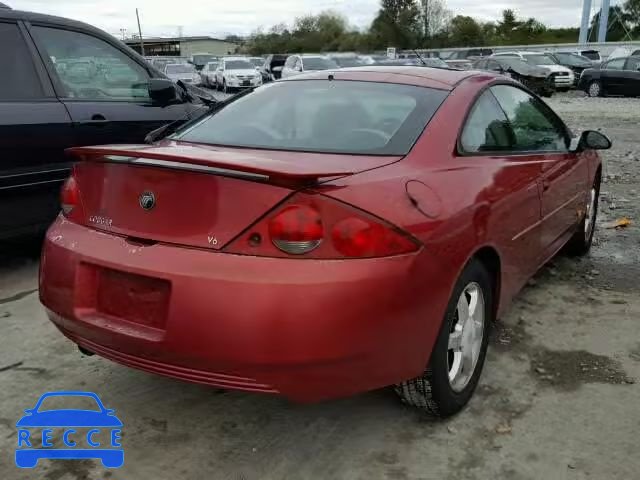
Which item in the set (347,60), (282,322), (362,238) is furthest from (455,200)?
(347,60)

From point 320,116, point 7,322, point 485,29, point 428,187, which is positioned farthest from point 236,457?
point 485,29

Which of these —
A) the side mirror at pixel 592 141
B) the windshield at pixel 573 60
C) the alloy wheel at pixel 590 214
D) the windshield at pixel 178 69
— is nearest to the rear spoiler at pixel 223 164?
the side mirror at pixel 592 141

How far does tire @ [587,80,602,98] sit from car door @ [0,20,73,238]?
823 inches

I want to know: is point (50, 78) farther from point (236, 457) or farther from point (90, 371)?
point (236, 457)

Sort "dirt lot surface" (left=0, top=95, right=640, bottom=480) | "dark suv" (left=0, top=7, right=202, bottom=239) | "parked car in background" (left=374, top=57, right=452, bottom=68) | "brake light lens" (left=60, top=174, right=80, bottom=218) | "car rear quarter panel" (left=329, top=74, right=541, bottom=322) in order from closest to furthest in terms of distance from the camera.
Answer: "car rear quarter panel" (left=329, top=74, right=541, bottom=322), "dirt lot surface" (left=0, top=95, right=640, bottom=480), "brake light lens" (left=60, top=174, right=80, bottom=218), "parked car in background" (left=374, top=57, right=452, bottom=68), "dark suv" (left=0, top=7, right=202, bottom=239)

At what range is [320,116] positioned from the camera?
2957 millimetres

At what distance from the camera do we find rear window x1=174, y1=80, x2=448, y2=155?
2670 millimetres

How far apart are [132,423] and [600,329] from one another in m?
2.57

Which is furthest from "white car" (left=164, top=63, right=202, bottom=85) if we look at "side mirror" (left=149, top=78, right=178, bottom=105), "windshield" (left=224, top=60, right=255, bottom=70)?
"side mirror" (left=149, top=78, right=178, bottom=105)

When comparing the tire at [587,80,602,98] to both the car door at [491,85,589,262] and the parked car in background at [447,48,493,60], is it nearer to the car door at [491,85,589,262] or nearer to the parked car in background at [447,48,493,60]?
the parked car in background at [447,48,493,60]

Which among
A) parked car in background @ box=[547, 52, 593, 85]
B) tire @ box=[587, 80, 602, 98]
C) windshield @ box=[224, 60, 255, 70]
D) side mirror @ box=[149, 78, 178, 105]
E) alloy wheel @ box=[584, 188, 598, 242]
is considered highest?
side mirror @ box=[149, 78, 178, 105]

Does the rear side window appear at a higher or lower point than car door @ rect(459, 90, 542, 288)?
higher

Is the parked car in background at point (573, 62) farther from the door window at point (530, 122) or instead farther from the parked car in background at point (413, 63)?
the door window at point (530, 122)

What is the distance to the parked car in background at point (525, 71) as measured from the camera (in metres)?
19.9
